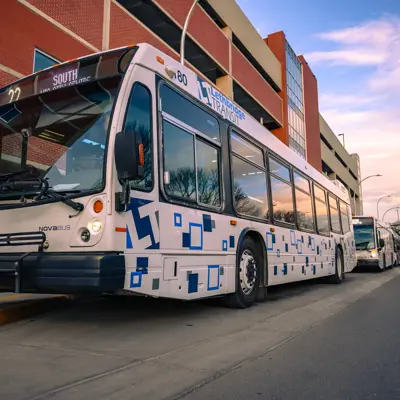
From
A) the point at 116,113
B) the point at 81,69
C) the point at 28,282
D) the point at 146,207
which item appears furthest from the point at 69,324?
the point at 81,69

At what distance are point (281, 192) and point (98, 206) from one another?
5.08 m

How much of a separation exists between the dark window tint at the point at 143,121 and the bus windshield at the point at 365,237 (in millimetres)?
19200

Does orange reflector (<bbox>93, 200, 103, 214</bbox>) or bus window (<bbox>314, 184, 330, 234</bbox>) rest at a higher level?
bus window (<bbox>314, 184, 330, 234</bbox>)

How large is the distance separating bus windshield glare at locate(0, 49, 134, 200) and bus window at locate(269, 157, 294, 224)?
433 centimetres

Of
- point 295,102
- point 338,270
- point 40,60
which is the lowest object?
point 338,270

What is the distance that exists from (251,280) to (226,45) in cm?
2152

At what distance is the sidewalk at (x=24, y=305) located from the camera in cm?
564

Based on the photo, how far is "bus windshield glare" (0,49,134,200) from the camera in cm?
451

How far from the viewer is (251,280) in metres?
7.02

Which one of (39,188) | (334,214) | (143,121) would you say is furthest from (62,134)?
(334,214)

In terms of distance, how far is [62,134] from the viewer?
188 inches

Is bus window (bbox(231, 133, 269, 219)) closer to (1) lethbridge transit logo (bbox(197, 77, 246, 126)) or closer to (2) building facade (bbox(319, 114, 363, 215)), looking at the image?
(1) lethbridge transit logo (bbox(197, 77, 246, 126))

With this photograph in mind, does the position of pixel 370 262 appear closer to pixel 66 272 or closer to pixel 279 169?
pixel 279 169

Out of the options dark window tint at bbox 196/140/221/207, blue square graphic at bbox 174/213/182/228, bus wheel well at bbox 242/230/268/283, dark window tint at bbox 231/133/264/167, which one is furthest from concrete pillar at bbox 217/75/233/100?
blue square graphic at bbox 174/213/182/228
